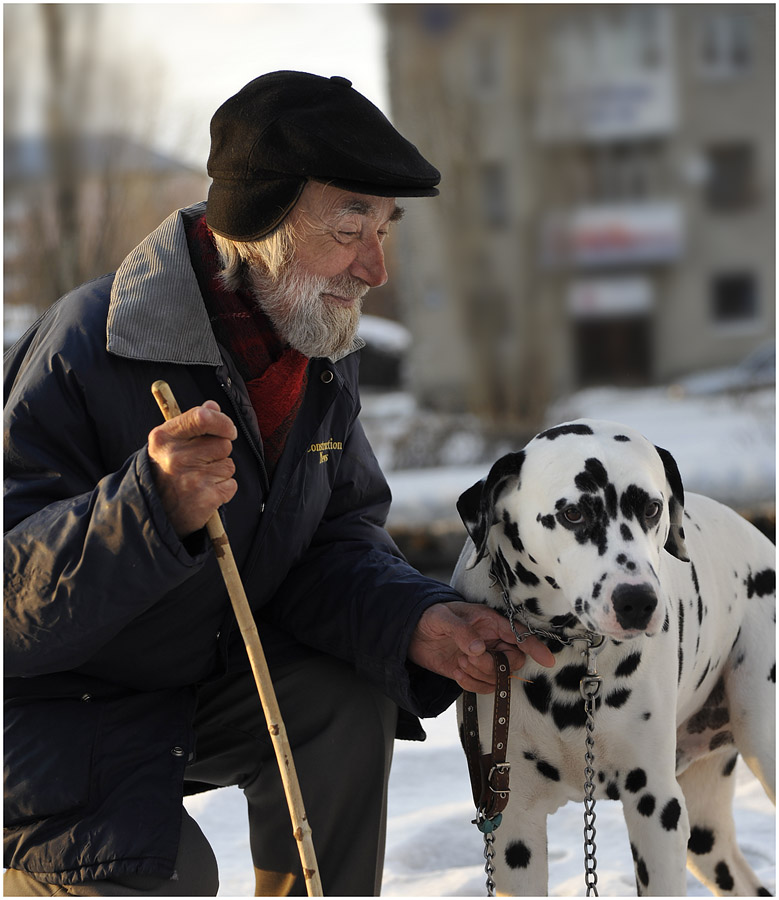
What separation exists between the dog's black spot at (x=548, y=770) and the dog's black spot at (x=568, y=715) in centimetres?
11

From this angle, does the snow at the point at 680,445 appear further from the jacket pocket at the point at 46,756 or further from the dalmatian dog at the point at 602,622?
the jacket pocket at the point at 46,756

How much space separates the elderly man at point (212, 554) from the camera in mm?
Answer: 2266

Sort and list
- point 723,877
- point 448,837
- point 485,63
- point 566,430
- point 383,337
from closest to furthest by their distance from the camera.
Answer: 1. point 566,430
2. point 723,877
3. point 448,837
4. point 485,63
5. point 383,337

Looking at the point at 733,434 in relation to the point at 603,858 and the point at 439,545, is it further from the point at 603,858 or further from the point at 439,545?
the point at 603,858

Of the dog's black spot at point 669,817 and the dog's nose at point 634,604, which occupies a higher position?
the dog's nose at point 634,604

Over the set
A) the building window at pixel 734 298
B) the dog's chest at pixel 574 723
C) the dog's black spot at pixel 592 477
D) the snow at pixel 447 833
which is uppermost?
the dog's black spot at pixel 592 477

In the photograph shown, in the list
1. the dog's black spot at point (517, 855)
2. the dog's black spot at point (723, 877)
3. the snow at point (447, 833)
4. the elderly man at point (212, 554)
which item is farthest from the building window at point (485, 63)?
→ the dog's black spot at point (517, 855)

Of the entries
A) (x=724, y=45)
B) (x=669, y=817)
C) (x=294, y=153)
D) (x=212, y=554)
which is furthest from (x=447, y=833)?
(x=724, y=45)

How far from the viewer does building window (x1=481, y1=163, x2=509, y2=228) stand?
18.1m

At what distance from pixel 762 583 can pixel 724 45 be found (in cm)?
1991

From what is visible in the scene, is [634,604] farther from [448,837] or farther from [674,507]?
[448,837]

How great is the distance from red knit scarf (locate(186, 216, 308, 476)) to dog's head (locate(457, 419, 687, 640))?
50cm

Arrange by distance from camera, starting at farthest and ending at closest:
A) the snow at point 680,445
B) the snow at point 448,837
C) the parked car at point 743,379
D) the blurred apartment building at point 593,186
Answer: the blurred apartment building at point 593,186, the parked car at point 743,379, the snow at point 680,445, the snow at point 448,837

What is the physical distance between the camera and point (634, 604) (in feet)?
7.09
